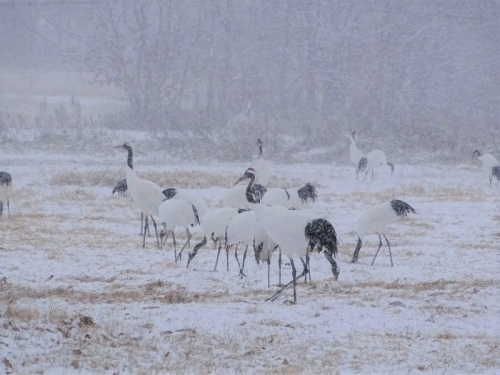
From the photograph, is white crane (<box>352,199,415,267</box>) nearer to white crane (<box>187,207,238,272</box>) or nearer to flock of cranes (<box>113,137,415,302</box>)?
flock of cranes (<box>113,137,415,302</box>)

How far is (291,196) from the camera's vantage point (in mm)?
15117

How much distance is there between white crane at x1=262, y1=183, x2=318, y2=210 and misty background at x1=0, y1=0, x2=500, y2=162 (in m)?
18.6

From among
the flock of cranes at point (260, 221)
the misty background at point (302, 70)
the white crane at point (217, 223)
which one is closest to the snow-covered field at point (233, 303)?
the flock of cranes at point (260, 221)

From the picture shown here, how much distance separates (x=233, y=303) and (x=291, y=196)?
21.6ft

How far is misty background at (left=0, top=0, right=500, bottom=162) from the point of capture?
3725 cm

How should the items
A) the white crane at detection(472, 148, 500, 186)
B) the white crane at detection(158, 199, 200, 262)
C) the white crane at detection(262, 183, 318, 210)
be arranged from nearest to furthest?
the white crane at detection(158, 199, 200, 262) < the white crane at detection(262, 183, 318, 210) < the white crane at detection(472, 148, 500, 186)

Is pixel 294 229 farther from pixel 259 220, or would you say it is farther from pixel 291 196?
pixel 291 196

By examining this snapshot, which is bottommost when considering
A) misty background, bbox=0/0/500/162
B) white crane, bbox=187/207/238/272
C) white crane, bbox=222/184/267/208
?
white crane, bbox=187/207/238/272

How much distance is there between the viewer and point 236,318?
7.94m

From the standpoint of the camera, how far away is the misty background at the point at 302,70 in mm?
37250

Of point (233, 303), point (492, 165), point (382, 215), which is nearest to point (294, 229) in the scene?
point (233, 303)

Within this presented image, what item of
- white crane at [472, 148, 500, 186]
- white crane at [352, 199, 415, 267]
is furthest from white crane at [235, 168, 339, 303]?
white crane at [472, 148, 500, 186]

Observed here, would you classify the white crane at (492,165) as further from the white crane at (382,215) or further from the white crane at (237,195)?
the white crane at (382,215)

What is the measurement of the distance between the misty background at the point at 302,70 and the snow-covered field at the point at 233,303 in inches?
758
